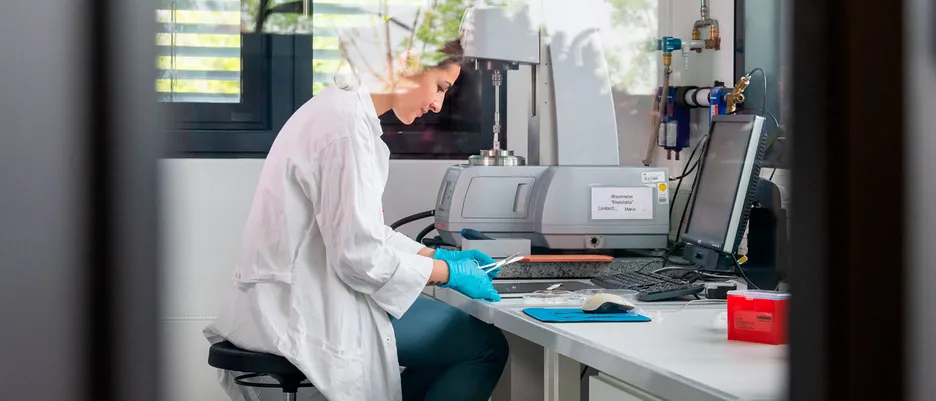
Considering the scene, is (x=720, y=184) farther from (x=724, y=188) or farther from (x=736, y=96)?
(x=736, y=96)

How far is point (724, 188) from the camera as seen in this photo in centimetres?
184

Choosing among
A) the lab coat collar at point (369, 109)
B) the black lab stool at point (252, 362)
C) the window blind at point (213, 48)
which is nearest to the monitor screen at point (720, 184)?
the lab coat collar at point (369, 109)

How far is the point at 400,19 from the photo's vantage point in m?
3.04

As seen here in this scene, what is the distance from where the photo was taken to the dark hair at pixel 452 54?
2.14m

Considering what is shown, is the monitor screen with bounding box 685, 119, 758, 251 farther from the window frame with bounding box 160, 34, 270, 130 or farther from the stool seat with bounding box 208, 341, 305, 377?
the window frame with bounding box 160, 34, 270, 130

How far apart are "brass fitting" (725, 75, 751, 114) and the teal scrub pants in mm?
815

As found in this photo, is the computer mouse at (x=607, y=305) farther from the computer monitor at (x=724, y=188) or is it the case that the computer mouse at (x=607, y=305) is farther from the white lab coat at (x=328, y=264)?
the white lab coat at (x=328, y=264)

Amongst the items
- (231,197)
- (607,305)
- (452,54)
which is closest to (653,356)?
(607,305)

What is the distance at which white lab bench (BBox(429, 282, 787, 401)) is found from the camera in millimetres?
1098

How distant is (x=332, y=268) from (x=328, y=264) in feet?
0.04
